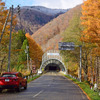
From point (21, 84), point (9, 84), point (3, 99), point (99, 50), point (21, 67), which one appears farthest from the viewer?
point (21, 67)

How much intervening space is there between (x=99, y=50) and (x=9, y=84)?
18.1 metres

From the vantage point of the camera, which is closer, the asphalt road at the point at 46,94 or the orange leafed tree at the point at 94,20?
the asphalt road at the point at 46,94

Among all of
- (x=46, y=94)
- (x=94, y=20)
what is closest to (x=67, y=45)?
(x=94, y=20)

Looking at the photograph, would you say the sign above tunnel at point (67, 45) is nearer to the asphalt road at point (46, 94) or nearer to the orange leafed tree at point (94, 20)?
the orange leafed tree at point (94, 20)

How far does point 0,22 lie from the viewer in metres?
24.7

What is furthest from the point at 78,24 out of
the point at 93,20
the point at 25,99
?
the point at 25,99

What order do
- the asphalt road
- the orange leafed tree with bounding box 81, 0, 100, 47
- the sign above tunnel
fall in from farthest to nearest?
1. the sign above tunnel
2. the orange leafed tree with bounding box 81, 0, 100, 47
3. the asphalt road

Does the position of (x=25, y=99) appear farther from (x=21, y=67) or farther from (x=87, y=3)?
(x=21, y=67)

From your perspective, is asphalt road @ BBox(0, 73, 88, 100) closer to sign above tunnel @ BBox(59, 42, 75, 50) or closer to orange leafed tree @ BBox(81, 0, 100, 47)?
orange leafed tree @ BBox(81, 0, 100, 47)

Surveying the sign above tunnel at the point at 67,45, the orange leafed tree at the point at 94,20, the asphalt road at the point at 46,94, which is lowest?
the asphalt road at the point at 46,94

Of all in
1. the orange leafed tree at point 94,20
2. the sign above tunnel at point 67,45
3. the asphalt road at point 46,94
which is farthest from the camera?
the sign above tunnel at point 67,45

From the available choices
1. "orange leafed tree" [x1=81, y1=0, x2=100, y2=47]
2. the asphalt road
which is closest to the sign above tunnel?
"orange leafed tree" [x1=81, y1=0, x2=100, y2=47]

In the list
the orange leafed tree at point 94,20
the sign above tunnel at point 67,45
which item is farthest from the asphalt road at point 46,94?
the sign above tunnel at point 67,45

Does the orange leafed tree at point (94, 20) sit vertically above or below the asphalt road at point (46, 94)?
above
